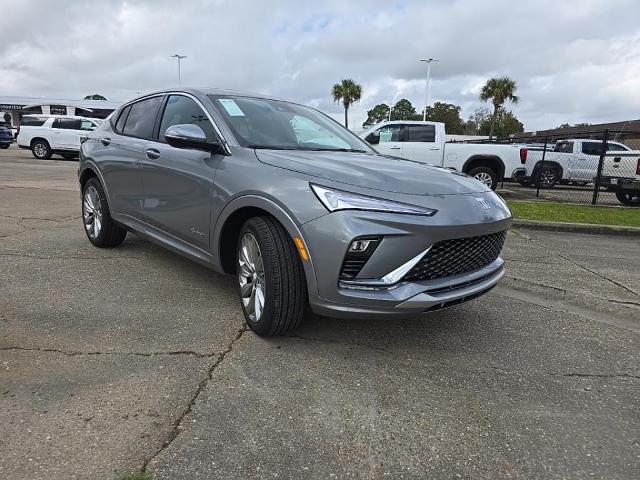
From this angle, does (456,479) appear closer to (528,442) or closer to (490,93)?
(528,442)

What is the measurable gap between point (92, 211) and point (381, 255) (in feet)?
12.8

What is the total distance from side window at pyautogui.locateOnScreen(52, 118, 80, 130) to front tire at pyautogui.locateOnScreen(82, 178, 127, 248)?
17.1 m

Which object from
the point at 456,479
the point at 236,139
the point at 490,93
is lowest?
the point at 456,479

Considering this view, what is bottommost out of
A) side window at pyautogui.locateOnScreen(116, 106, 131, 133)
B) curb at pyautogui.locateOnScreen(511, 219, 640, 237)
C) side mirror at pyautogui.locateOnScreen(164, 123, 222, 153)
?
Answer: curb at pyautogui.locateOnScreen(511, 219, 640, 237)

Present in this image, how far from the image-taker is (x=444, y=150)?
13195 millimetres

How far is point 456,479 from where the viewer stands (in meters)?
2.10

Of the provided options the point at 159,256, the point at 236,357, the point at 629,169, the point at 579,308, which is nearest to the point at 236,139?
the point at 236,357

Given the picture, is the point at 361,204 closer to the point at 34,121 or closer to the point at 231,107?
the point at 231,107

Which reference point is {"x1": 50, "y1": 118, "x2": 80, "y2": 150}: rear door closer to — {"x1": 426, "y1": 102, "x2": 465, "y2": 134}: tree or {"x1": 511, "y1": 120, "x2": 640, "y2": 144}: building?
{"x1": 511, "y1": 120, "x2": 640, "y2": 144}: building

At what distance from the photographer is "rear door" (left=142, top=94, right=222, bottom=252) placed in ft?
11.9

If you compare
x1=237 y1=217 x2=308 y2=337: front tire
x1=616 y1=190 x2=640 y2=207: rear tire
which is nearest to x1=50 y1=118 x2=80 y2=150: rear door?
x1=616 y1=190 x2=640 y2=207: rear tire

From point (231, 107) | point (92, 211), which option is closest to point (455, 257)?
point (231, 107)

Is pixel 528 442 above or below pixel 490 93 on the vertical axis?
below

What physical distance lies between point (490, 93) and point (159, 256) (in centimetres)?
5441
